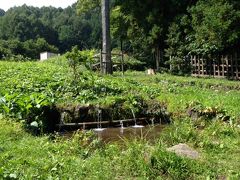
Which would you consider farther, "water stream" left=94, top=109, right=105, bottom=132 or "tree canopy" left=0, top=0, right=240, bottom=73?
"tree canopy" left=0, top=0, right=240, bottom=73

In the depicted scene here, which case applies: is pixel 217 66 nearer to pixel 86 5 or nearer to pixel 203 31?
pixel 203 31

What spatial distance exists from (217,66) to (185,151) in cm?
1657

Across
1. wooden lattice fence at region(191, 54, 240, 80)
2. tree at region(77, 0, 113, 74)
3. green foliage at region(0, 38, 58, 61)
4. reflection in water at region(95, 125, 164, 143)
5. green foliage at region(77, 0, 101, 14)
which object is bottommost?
reflection in water at region(95, 125, 164, 143)

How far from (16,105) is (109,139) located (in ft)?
8.04

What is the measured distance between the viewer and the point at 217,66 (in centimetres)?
2269

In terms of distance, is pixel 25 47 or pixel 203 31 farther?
pixel 25 47

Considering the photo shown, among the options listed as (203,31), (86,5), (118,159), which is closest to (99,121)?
(118,159)

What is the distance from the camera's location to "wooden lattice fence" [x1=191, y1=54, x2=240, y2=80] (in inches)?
844

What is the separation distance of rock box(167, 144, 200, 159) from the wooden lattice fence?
14.7 metres

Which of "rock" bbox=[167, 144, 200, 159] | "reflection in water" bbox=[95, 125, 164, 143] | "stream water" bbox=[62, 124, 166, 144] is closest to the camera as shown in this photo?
"rock" bbox=[167, 144, 200, 159]

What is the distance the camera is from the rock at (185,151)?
6.71 m

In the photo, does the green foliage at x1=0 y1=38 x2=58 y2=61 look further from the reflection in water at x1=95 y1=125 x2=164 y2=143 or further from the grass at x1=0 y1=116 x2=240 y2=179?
the grass at x1=0 y1=116 x2=240 y2=179

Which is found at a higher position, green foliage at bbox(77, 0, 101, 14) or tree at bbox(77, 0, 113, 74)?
green foliage at bbox(77, 0, 101, 14)

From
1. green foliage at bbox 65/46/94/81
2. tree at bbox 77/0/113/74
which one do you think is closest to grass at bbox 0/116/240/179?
green foliage at bbox 65/46/94/81
